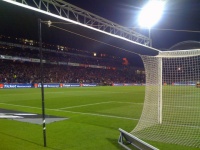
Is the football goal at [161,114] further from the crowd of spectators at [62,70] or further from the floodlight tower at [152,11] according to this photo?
the crowd of spectators at [62,70]

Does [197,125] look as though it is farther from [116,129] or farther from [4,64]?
[4,64]

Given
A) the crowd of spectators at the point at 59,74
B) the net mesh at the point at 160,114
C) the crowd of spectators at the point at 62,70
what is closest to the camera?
the net mesh at the point at 160,114

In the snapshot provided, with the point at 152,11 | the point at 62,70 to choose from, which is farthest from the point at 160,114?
the point at 62,70

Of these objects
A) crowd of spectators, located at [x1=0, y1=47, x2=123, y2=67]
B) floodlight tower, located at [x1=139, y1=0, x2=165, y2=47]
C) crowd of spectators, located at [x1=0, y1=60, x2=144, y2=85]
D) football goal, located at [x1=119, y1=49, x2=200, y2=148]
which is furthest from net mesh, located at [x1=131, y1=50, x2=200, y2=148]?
crowd of spectators, located at [x1=0, y1=47, x2=123, y2=67]

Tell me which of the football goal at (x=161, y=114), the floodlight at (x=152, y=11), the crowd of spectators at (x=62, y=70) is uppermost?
the floodlight at (x=152, y=11)

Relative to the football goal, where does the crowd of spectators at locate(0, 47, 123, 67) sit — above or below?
above

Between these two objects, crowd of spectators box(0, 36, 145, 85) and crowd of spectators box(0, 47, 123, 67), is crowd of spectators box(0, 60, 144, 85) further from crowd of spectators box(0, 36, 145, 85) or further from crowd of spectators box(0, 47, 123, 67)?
crowd of spectators box(0, 47, 123, 67)

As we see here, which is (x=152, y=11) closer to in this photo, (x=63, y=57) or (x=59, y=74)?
(x=59, y=74)

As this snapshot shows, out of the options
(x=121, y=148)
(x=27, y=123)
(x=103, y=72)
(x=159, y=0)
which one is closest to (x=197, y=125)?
(x=121, y=148)

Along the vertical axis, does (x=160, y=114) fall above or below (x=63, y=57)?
below

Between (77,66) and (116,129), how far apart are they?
207ft

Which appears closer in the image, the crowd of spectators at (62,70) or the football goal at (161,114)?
the football goal at (161,114)

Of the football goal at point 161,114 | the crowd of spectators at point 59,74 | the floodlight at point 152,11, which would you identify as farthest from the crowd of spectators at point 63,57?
the football goal at point 161,114

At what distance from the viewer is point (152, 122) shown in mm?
9688
